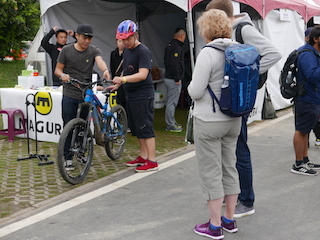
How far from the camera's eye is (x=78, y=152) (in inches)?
213

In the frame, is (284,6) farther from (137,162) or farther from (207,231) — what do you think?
(207,231)

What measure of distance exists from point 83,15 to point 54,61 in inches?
75.6

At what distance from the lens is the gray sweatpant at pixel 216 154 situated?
361cm

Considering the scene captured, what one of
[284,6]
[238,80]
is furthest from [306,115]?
[284,6]

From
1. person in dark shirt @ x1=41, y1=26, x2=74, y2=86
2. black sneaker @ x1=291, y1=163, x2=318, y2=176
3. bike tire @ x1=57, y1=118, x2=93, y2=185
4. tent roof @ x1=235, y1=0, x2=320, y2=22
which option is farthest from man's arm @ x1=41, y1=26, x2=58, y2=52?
black sneaker @ x1=291, y1=163, x2=318, y2=176

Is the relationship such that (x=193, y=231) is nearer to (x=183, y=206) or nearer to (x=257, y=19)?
(x=183, y=206)

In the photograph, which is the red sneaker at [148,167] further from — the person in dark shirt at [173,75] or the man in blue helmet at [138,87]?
the person in dark shirt at [173,75]

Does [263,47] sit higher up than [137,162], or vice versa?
[263,47]

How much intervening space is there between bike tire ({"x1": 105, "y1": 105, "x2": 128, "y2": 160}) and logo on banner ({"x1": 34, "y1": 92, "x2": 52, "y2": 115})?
1448 mm

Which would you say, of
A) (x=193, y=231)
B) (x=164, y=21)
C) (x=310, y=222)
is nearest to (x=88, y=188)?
(x=193, y=231)

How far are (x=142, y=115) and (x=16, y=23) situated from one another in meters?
19.7

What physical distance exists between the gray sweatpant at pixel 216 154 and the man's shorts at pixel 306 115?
2160mm

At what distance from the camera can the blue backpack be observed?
343 cm

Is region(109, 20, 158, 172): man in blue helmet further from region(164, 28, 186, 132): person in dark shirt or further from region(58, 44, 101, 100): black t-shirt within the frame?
region(164, 28, 186, 132): person in dark shirt
